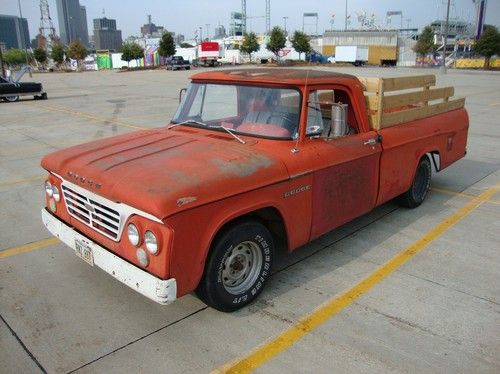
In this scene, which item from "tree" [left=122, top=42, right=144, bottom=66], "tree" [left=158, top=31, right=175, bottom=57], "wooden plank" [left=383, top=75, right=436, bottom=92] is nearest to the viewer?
"wooden plank" [left=383, top=75, right=436, bottom=92]

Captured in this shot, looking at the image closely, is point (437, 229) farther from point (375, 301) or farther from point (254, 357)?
point (254, 357)

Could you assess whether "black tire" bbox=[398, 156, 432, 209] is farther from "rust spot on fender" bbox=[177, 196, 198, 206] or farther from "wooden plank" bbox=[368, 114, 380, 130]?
"rust spot on fender" bbox=[177, 196, 198, 206]

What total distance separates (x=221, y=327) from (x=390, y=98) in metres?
3.25

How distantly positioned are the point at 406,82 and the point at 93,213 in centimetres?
398

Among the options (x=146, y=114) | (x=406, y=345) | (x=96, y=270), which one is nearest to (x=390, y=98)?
(x=406, y=345)

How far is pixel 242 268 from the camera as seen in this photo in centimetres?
364

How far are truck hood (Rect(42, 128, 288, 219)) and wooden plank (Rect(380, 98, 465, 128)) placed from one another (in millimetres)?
1950

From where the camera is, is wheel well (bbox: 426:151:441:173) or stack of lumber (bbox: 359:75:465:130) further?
wheel well (bbox: 426:151:441:173)

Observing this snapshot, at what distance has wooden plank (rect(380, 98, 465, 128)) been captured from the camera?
4.98 metres

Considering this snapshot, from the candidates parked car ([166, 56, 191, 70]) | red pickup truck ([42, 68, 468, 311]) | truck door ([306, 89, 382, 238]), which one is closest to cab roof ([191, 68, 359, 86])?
red pickup truck ([42, 68, 468, 311])

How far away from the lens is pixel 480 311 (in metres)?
3.61

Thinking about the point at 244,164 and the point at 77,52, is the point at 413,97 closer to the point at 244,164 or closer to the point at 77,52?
the point at 244,164

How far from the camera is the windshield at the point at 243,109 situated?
397cm

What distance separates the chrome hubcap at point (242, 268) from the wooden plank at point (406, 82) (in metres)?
2.65
